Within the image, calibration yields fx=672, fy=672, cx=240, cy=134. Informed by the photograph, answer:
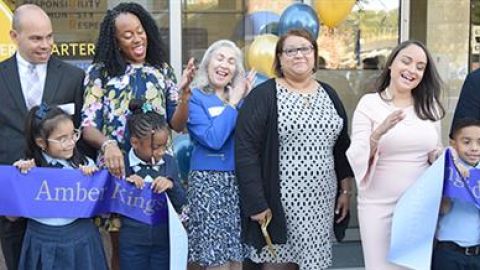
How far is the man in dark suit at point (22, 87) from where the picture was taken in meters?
3.39

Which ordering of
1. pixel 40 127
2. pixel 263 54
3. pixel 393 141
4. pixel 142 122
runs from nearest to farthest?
1. pixel 40 127
2. pixel 142 122
3. pixel 393 141
4. pixel 263 54

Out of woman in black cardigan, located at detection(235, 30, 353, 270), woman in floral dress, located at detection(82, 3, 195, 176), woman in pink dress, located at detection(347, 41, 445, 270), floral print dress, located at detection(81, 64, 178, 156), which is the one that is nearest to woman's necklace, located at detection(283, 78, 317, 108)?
woman in black cardigan, located at detection(235, 30, 353, 270)

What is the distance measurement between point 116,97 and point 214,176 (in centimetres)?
69

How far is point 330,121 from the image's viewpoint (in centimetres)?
358

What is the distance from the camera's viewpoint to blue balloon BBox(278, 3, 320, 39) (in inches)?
201

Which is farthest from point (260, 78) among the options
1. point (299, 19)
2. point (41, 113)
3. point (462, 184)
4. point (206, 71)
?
point (41, 113)

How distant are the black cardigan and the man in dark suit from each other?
897mm

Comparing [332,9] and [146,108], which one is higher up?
[332,9]

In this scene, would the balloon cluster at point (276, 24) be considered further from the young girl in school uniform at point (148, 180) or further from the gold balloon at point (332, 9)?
the young girl in school uniform at point (148, 180)

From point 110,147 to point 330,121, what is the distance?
1163 mm

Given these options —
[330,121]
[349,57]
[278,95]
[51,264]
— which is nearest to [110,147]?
[51,264]

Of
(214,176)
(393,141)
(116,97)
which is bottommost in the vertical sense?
(214,176)

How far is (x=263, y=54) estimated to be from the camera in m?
5.04

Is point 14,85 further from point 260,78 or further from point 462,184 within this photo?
point 462,184
